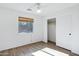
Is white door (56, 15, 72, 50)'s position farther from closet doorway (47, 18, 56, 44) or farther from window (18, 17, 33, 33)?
window (18, 17, 33, 33)

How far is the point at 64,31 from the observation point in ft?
11.0

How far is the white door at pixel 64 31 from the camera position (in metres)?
3.13

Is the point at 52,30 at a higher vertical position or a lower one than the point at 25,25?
lower

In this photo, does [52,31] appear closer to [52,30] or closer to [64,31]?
[52,30]

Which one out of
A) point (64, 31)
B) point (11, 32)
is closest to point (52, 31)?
point (64, 31)

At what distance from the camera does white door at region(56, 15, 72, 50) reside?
3131 millimetres

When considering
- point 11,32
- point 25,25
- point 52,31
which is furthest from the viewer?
point 52,31

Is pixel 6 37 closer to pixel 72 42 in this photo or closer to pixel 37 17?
pixel 37 17

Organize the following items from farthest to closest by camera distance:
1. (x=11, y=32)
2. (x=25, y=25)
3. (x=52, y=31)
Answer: (x=52, y=31) → (x=25, y=25) → (x=11, y=32)

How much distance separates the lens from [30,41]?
4.28 m

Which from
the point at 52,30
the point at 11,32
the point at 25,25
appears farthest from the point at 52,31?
the point at 11,32

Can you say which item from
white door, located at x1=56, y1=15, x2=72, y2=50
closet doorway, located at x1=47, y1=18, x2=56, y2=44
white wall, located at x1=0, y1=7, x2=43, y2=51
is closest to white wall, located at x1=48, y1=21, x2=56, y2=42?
closet doorway, located at x1=47, y1=18, x2=56, y2=44

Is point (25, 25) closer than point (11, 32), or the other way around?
point (11, 32)

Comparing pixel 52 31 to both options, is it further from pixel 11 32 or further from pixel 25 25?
pixel 11 32
